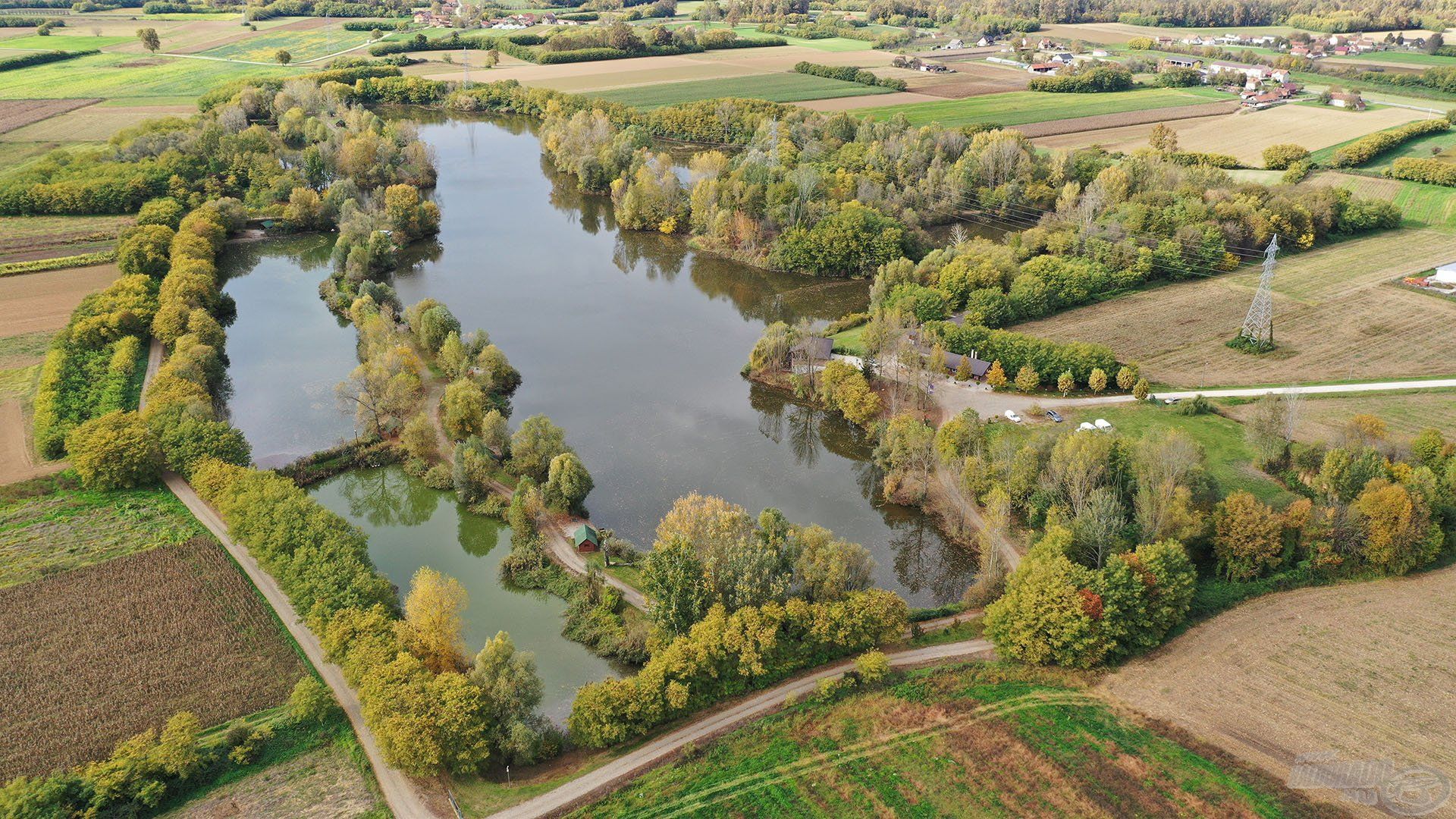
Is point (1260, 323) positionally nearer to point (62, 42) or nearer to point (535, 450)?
point (535, 450)

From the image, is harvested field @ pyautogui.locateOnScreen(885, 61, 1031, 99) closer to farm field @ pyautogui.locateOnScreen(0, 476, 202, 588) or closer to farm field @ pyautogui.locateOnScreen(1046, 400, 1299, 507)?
farm field @ pyautogui.locateOnScreen(1046, 400, 1299, 507)

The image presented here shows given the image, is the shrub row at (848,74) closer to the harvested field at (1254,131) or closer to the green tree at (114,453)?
the harvested field at (1254,131)

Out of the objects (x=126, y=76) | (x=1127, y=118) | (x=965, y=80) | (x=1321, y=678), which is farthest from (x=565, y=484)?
(x=126, y=76)

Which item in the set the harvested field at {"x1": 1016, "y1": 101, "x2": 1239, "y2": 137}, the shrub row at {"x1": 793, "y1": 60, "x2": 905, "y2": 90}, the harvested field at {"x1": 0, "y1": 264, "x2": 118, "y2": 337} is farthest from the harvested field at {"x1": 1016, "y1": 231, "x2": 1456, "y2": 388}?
the shrub row at {"x1": 793, "y1": 60, "x2": 905, "y2": 90}

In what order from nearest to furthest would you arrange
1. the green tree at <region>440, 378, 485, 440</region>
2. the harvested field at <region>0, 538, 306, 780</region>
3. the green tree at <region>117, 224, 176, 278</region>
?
the harvested field at <region>0, 538, 306, 780</region>
the green tree at <region>440, 378, 485, 440</region>
the green tree at <region>117, 224, 176, 278</region>

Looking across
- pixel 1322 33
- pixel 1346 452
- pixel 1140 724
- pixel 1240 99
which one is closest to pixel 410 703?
pixel 1140 724

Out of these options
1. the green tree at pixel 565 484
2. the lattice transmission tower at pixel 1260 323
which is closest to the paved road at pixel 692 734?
the green tree at pixel 565 484

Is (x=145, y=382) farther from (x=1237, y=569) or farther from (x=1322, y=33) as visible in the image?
(x=1322, y=33)

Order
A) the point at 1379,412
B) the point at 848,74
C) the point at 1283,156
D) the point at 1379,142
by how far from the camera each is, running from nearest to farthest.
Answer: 1. the point at 1379,412
2. the point at 1283,156
3. the point at 1379,142
4. the point at 848,74
